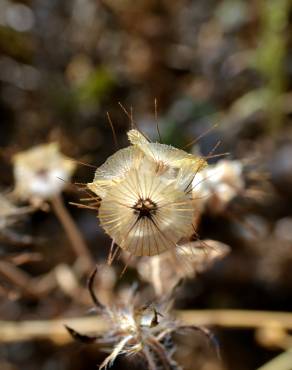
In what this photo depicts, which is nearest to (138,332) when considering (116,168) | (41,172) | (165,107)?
(116,168)

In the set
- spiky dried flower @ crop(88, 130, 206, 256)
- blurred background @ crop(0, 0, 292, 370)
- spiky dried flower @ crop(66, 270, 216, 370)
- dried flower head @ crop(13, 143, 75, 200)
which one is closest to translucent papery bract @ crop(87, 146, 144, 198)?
spiky dried flower @ crop(88, 130, 206, 256)

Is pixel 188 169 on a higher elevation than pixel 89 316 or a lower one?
higher

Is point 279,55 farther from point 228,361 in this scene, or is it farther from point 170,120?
point 228,361

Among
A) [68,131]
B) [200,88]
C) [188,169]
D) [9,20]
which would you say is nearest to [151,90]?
[200,88]

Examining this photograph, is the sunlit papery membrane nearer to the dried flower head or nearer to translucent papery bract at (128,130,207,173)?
translucent papery bract at (128,130,207,173)

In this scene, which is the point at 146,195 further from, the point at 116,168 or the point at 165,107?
the point at 165,107

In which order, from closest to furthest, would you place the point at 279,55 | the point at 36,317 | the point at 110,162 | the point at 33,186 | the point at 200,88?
the point at 110,162
the point at 33,186
the point at 36,317
the point at 279,55
the point at 200,88
